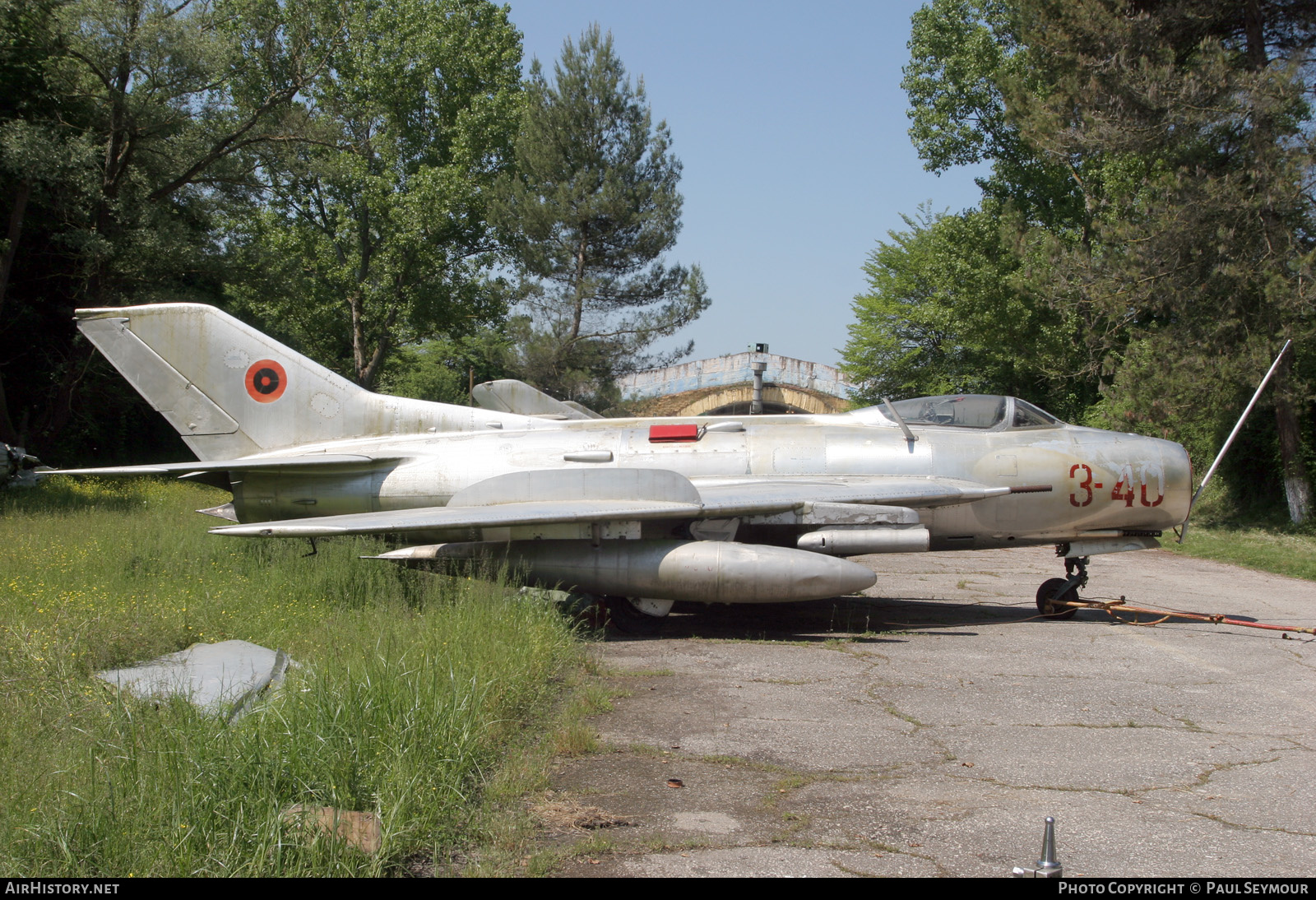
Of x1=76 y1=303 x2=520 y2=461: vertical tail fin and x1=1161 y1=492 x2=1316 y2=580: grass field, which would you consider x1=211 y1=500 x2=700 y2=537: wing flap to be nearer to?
x1=76 y1=303 x2=520 y2=461: vertical tail fin

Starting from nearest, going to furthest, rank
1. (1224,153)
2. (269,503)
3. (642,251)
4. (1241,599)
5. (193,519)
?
1. (269,503)
2. (1241,599)
3. (193,519)
4. (1224,153)
5. (642,251)

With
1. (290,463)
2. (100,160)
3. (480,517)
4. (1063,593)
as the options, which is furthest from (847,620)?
(100,160)

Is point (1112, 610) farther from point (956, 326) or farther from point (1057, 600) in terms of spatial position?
point (956, 326)

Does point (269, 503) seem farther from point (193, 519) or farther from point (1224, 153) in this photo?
point (1224, 153)

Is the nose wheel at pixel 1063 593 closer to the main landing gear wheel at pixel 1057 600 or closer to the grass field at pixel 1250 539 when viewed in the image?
the main landing gear wheel at pixel 1057 600

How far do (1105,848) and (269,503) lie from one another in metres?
9.35

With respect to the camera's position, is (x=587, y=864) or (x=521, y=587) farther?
(x=521, y=587)

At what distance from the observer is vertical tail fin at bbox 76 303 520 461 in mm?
11008

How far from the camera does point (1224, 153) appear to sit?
20609 millimetres

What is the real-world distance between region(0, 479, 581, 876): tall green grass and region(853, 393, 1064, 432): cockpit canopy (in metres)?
4.98

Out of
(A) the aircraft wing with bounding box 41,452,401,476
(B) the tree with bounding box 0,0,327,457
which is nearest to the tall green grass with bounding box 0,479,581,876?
(A) the aircraft wing with bounding box 41,452,401,476

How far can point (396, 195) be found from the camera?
112 ft

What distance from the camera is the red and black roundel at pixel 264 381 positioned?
11109 mm
